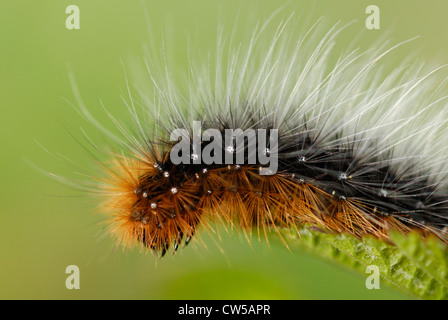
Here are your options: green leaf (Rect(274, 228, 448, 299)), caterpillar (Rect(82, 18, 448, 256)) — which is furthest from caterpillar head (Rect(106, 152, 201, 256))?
green leaf (Rect(274, 228, 448, 299))

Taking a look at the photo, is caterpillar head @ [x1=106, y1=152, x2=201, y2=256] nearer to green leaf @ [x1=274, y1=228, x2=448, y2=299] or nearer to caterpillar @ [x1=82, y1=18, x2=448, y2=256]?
caterpillar @ [x1=82, y1=18, x2=448, y2=256]

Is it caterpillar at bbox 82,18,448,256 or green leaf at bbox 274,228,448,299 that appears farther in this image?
caterpillar at bbox 82,18,448,256

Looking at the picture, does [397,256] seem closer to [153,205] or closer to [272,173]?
[272,173]

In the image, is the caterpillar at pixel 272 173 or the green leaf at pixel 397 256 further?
the caterpillar at pixel 272 173

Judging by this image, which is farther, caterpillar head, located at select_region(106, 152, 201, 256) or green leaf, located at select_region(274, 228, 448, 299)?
caterpillar head, located at select_region(106, 152, 201, 256)

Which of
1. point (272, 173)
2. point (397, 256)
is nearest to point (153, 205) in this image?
point (272, 173)

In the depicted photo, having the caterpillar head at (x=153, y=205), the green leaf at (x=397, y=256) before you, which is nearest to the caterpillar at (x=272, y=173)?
the caterpillar head at (x=153, y=205)

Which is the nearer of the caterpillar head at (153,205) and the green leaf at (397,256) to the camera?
the green leaf at (397,256)

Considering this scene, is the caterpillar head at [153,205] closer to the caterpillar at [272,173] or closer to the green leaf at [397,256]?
the caterpillar at [272,173]

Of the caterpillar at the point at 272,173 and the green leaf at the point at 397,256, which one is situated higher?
the caterpillar at the point at 272,173

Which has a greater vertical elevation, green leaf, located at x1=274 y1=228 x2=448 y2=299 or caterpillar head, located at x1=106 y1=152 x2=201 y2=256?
caterpillar head, located at x1=106 y1=152 x2=201 y2=256

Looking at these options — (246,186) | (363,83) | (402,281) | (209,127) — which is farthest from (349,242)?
(363,83)

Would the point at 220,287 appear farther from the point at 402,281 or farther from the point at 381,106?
the point at 381,106

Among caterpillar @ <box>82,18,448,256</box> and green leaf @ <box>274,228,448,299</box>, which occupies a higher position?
caterpillar @ <box>82,18,448,256</box>
